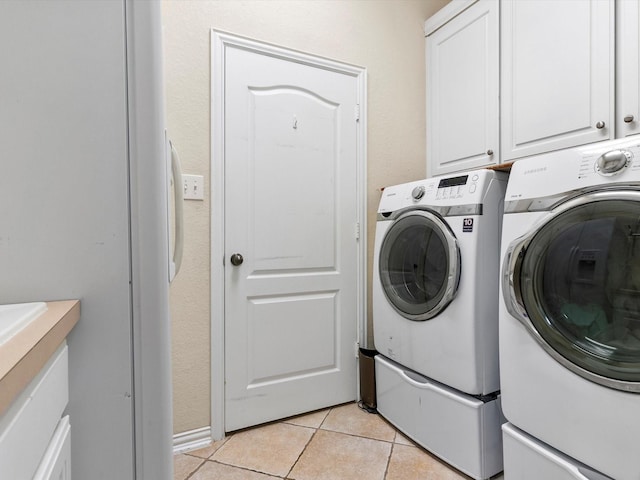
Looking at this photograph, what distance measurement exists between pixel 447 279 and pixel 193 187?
1202mm

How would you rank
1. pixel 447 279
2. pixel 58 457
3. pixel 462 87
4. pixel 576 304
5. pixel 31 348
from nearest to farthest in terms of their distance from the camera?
pixel 31 348, pixel 58 457, pixel 576 304, pixel 447 279, pixel 462 87

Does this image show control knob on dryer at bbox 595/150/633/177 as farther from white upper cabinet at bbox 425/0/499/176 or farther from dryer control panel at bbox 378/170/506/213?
white upper cabinet at bbox 425/0/499/176

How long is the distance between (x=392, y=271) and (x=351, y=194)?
1.71 ft

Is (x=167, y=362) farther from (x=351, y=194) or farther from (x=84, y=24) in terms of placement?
(x=351, y=194)

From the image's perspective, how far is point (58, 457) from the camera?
52cm

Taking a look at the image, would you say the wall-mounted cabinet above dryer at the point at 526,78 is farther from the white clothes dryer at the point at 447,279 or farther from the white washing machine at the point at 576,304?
the white washing machine at the point at 576,304

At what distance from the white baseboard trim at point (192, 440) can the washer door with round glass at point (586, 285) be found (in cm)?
143

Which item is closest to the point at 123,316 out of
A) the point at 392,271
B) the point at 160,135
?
the point at 160,135

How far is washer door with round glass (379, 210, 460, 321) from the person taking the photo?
1.38 meters

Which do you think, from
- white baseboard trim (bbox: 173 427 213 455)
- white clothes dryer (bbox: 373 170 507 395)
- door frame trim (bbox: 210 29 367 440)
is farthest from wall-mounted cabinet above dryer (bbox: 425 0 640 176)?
white baseboard trim (bbox: 173 427 213 455)

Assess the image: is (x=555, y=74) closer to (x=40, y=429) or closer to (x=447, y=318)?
(x=447, y=318)

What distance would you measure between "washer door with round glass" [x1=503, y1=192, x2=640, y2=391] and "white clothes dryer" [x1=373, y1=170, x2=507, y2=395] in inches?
7.5

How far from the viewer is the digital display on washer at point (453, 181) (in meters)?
1.39

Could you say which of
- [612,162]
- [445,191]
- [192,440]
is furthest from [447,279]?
[192,440]
